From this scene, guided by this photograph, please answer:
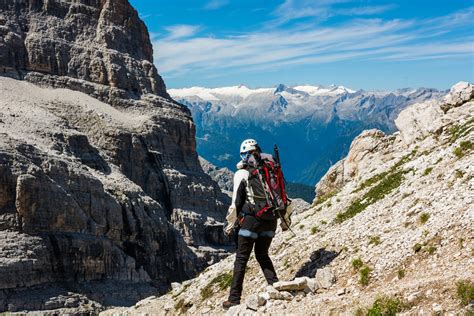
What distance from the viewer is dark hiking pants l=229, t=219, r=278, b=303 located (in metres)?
16.4

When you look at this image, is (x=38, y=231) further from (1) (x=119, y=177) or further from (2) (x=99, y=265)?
(1) (x=119, y=177)

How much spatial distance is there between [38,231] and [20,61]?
65580 mm

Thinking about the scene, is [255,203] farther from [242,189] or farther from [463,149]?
[463,149]

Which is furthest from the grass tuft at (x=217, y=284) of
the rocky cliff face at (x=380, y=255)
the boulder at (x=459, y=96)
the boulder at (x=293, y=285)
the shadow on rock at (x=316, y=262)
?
the boulder at (x=459, y=96)

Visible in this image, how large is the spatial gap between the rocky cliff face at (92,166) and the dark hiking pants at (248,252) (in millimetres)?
66679

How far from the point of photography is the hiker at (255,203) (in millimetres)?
16359

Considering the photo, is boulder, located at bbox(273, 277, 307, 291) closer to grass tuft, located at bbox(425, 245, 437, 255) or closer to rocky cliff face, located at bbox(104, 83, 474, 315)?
rocky cliff face, located at bbox(104, 83, 474, 315)

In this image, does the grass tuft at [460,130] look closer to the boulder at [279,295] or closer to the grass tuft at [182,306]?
the boulder at [279,295]

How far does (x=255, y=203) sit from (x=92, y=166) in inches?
4015

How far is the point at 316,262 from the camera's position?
18.8 meters


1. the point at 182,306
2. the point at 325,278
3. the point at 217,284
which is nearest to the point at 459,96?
the point at 217,284

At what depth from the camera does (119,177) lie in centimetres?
11750

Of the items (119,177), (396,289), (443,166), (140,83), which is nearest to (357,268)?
(396,289)

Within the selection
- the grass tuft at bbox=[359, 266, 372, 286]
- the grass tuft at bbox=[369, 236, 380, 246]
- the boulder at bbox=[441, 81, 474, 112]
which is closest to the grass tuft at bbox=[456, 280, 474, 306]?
the grass tuft at bbox=[359, 266, 372, 286]
